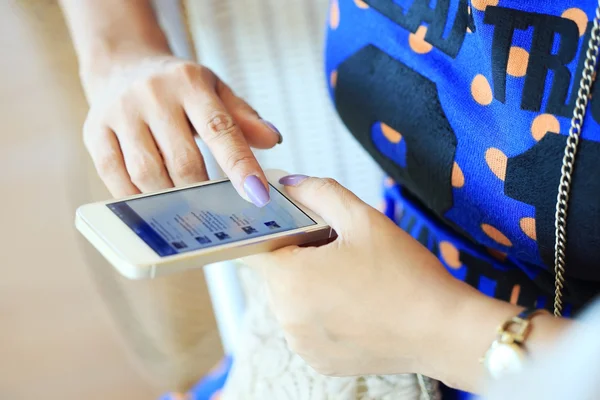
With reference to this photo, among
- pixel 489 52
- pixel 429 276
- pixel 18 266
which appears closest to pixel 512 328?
pixel 429 276

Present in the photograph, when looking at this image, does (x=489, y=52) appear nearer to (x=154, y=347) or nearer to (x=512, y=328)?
(x=512, y=328)

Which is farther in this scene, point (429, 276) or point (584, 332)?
point (429, 276)

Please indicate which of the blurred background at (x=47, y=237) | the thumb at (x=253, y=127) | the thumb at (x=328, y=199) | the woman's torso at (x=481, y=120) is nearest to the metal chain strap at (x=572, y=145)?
the woman's torso at (x=481, y=120)

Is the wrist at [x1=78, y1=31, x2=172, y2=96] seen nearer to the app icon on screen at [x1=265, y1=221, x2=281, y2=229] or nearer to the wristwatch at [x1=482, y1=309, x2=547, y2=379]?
the app icon on screen at [x1=265, y1=221, x2=281, y2=229]

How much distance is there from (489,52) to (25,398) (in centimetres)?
99

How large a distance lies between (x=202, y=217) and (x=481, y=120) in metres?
0.20

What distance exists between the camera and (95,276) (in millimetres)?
1246

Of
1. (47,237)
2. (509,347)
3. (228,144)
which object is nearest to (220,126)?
(228,144)

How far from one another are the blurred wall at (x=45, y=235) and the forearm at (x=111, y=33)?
39cm

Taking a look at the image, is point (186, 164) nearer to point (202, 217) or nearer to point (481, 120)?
point (202, 217)

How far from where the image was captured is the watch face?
1.16 feet

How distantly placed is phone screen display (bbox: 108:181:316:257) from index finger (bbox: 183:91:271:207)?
1cm

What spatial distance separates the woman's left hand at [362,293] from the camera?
0.41 metres

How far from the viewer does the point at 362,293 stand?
0.42 metres
